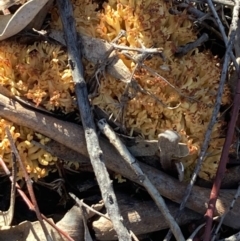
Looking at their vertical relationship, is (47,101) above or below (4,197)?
above

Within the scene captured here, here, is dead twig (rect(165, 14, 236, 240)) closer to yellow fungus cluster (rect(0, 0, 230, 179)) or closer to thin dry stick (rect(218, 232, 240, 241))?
yellow fungus cluster (rect(0, 0, 230, 179))

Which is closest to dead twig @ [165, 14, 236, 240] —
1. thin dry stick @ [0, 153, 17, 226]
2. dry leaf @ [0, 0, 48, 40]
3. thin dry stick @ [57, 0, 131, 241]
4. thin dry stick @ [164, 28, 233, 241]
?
thin dry stick @ [164, 28, 233, 241]

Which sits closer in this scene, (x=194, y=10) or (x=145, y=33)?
(x=145, y=33)

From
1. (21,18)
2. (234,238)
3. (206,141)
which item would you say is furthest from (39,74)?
(234,238)

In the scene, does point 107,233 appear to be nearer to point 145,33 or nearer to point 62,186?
point 62,186

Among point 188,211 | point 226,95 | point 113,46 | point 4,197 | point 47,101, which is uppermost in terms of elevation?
point 113,46

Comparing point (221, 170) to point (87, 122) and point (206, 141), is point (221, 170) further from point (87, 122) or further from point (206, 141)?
point (87, 122)

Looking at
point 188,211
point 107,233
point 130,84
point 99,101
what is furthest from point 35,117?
point 188,211
